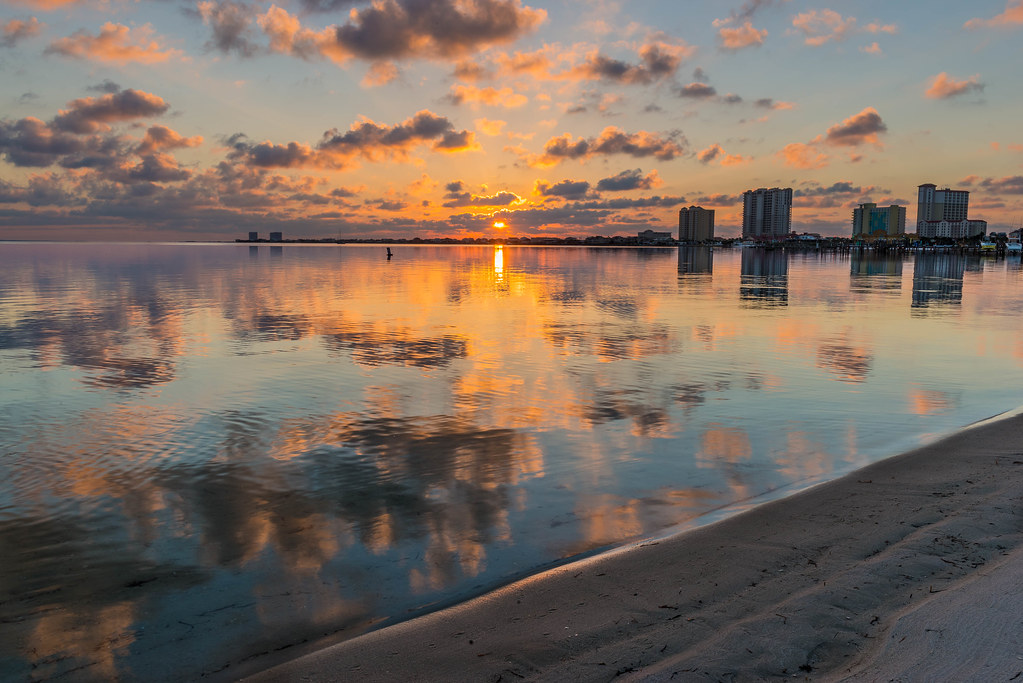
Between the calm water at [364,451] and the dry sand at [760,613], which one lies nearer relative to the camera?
the dry sand at [760,613]

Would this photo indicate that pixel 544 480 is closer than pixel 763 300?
Yes

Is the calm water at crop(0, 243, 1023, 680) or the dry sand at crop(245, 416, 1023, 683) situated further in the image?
the calm water at crop(0, 243, 1023, 680)

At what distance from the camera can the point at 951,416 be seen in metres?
15.9

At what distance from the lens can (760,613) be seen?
6.36 metres

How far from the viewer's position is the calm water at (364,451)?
24.3 feet

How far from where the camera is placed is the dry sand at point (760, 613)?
18.0ft

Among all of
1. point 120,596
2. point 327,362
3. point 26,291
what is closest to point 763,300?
point 327,362

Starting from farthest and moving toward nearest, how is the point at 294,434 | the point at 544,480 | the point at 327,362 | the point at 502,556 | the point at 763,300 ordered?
the point at 763,300
the point at 327,362
the point at 294,434
the point at 544,480
the point at 502,556

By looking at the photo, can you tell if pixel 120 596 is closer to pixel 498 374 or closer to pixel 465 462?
pixel 465 462

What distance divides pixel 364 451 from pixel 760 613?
8.67m

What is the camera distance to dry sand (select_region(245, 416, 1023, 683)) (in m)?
5.48

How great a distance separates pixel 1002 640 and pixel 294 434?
41.4 ft

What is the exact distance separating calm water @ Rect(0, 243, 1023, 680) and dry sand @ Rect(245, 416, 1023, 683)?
35.2 inches

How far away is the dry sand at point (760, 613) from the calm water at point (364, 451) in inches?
35.2
